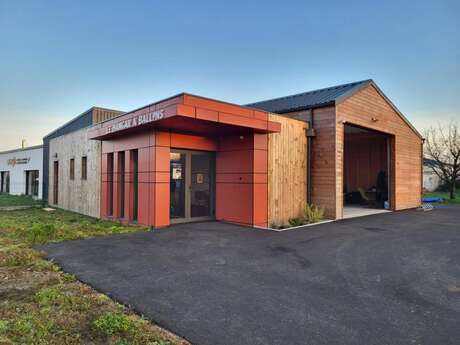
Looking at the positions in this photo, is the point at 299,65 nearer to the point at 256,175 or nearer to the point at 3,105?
the point at 256,175

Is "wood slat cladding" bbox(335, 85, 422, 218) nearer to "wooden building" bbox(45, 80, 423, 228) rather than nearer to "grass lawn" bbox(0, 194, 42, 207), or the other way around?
"wooden building" bbox(45, 80, 423, 228)

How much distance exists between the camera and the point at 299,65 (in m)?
14.9

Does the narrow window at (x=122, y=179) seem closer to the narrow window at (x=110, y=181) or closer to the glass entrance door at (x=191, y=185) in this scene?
the narrow window at (x=110, y=181)

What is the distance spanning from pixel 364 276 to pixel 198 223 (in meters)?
5.64

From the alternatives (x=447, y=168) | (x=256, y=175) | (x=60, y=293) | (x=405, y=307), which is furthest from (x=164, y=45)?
(x=447, y=168)

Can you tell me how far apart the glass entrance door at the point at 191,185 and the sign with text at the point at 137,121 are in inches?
58.7

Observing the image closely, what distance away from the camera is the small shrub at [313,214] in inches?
379

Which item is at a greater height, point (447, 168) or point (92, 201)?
point (447, 168)

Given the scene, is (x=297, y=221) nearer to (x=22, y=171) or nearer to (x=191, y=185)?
(x=191, y=185)

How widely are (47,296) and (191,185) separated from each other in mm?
6018

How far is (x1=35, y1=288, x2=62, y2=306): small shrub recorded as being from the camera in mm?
3248

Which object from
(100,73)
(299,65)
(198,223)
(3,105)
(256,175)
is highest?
(299,65)

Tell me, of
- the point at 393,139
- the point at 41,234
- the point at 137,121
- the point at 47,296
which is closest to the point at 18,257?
the point at 41,234

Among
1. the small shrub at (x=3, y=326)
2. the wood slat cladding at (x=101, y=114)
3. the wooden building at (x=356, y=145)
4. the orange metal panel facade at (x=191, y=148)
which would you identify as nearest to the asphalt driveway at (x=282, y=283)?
the small shrub at (x=3, y=326)
